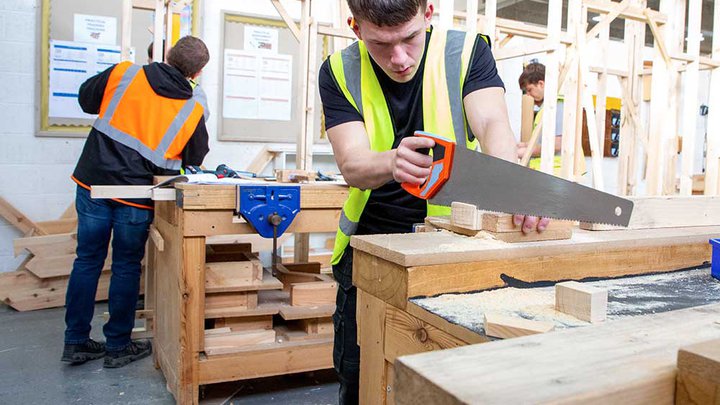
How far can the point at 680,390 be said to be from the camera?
0.72 m

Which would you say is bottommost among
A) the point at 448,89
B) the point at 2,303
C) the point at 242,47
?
the point at 2,303

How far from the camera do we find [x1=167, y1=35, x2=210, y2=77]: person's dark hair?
3670mm

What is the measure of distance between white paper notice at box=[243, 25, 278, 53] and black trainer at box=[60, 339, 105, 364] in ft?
11.5

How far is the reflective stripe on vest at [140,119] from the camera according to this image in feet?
11.8

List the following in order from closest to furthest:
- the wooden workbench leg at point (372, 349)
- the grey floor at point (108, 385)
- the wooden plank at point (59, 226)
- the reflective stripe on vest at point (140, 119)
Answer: the wooden workbench leg at point (372, 349) < the grey floor at point (108, 385) < the reflective stripe on vest at point (140, 119) < the wooden plank at point (59, 226)

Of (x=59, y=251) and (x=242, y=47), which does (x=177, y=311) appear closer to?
(x=59, y=251)

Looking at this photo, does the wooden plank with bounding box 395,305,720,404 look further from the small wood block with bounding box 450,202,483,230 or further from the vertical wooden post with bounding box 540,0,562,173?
the vertical wooden post with bounding box 540,0,562,173

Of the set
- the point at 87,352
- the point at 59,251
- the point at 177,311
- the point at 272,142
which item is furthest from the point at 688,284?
the point at 272,142

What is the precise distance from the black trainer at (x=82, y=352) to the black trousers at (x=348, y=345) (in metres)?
2.48

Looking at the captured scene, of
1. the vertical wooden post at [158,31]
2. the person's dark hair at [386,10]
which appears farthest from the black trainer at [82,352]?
the person's dark hair at [386,10]

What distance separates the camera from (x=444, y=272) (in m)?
1.28

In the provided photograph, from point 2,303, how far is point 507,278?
5137 millimetres

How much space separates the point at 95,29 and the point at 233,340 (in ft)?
12.9

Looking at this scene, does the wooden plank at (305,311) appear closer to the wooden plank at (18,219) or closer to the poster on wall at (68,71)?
the wooden plank at (18,219)
